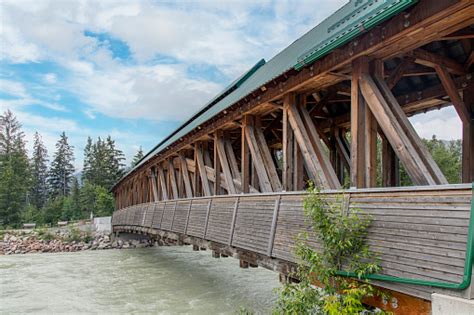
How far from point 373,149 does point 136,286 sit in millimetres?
10276

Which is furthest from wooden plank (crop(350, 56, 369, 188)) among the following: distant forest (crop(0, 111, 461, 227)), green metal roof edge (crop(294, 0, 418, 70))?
distant forest (crop(0, 111, 461, 227))

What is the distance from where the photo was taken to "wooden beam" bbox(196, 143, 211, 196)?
11266 millimetres

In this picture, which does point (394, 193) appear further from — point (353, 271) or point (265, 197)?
point (265, 197)

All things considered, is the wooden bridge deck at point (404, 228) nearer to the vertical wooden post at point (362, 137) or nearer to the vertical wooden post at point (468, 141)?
the vertical wooden post at point (362, 137)

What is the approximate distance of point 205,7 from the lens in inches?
394

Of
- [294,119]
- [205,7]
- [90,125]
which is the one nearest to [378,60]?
[294,119]

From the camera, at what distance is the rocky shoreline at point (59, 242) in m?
26.1

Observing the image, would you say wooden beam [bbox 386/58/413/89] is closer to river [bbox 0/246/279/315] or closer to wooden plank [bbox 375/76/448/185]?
wooden plank [bbox 375/76/448/185]

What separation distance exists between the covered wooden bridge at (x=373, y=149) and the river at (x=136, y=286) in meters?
1.82

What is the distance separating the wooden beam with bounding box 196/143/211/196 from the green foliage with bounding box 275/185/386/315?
256 inches

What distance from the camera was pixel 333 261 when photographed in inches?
171

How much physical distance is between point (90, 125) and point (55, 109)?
404 inches

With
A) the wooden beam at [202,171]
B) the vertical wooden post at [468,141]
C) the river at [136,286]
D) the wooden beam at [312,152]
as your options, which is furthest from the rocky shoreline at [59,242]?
the vertical wooden post at [468,141]

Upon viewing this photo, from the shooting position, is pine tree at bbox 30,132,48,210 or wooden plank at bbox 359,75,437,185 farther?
pine tree at bbox 30,132,48,210
